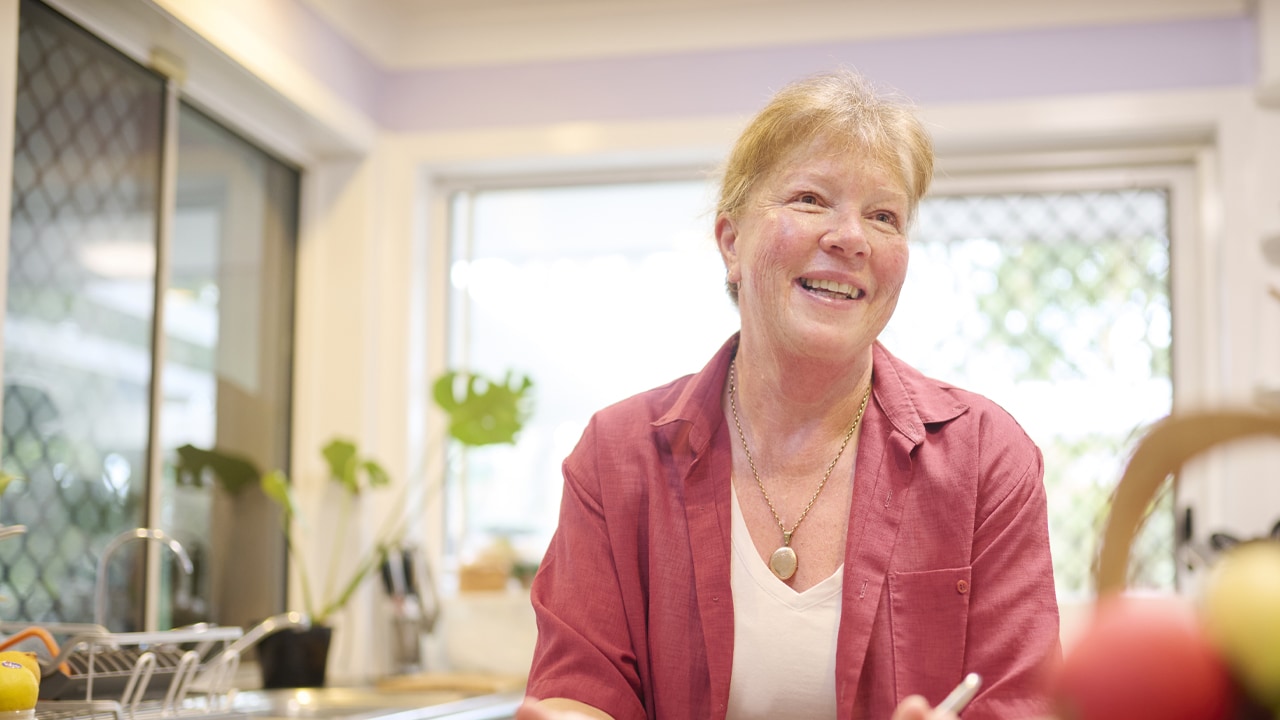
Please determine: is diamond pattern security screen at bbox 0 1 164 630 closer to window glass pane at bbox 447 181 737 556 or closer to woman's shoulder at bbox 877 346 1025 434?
window glass pane at bbox 447 181 737 556

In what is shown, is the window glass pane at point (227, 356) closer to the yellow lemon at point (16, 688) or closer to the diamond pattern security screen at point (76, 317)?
the diamond pattern security screen at point (76, 317)

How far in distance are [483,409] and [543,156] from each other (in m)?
0.74

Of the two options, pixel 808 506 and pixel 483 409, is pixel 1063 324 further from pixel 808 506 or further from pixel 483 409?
pixel 808 506

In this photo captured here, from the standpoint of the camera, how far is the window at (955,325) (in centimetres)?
334

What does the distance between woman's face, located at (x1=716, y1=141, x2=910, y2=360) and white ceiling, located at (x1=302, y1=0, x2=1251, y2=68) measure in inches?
74.5

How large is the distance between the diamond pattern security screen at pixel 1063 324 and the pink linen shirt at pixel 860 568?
74.6 inches

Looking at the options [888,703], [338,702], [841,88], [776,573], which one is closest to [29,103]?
[338,702]

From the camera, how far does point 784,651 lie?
1404 mm

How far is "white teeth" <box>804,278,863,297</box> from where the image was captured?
1.51 meters

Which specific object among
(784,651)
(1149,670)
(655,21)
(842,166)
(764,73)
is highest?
(655,21)

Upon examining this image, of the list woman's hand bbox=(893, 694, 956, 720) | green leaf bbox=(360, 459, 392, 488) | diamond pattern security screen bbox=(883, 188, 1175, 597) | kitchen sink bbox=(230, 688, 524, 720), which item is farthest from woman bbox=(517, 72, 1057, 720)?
diamond pattern security screen bbox=(883, 188, 1175, 597)

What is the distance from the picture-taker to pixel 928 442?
58.8 inches

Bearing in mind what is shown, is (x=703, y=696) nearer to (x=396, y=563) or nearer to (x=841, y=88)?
(x=841, y=88)

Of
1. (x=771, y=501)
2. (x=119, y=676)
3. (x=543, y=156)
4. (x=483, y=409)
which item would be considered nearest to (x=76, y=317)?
(x=119, y=676)
